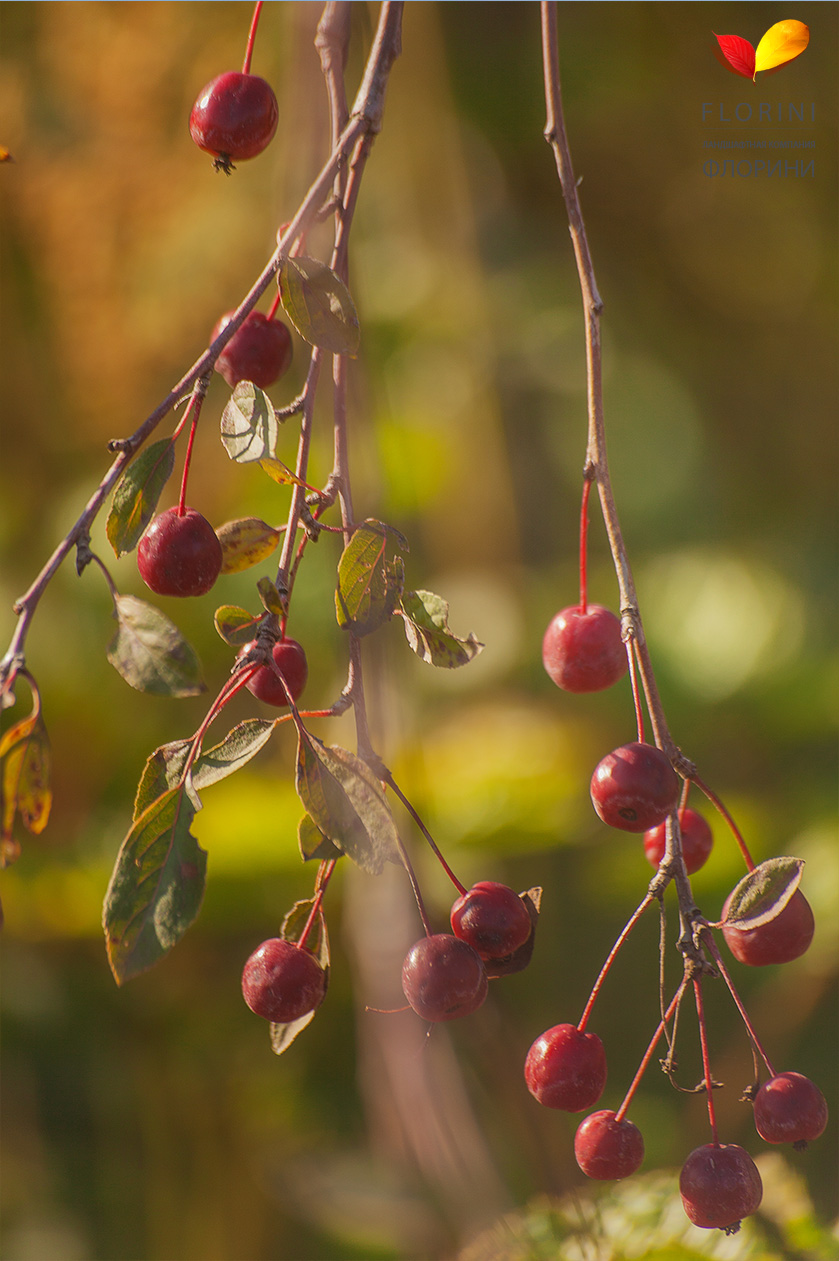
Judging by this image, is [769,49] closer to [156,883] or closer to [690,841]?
[690,841]

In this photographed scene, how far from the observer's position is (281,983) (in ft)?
1.12

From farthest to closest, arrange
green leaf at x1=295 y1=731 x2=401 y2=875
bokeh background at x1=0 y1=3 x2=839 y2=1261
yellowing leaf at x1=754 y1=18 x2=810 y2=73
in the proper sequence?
bokeh background at x1=0 y1=3 x2=839 y2=1261, yellowing leaf at x1=754 y1=18 x2=810 y2=73, green leaf at x1=295 y1=731 x2=401 y2=875

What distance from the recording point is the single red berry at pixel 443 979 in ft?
1.04

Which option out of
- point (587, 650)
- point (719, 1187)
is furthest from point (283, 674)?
point (719, 1187)

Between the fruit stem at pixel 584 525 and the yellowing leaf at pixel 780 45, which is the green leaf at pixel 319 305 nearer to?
the fruit stem at pixel 584 525

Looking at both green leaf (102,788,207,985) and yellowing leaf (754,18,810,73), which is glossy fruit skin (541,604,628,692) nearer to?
green leaf (102,788,207,985)

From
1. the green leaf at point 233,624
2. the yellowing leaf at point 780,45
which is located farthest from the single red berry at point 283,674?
the yellowing leaf at point 780,45

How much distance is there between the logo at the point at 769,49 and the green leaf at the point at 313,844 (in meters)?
0.46

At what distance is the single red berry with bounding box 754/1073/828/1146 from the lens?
1.08 feet

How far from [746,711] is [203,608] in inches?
38.5

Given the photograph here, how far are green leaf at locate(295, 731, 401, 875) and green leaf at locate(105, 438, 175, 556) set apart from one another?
10 centimetres

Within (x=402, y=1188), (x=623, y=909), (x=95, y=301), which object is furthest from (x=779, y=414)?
(x=402, y=1188)

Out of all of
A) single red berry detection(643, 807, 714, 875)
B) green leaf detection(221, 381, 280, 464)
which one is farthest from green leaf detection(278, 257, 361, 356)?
single red berry detection(643, 807, 714, 875)

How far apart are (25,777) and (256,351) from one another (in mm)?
211
